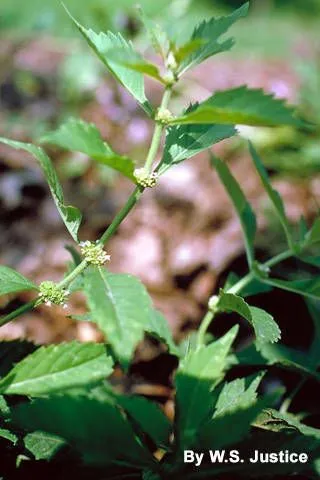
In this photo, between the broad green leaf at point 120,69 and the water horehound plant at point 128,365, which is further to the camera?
the broad green leaf at point 120,69

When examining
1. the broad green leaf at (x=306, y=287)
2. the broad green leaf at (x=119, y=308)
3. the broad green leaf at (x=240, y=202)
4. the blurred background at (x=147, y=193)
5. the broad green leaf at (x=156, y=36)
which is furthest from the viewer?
the blurred background at (x=147, y=193)

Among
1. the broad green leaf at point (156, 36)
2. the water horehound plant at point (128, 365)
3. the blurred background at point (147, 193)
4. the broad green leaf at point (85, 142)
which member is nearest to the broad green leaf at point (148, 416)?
the water horehound plant at point (128, 365)

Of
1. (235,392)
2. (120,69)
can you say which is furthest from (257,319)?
(120,69)

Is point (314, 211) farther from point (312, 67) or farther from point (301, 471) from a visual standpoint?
point (301, 471)

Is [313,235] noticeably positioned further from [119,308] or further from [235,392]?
[119,308]

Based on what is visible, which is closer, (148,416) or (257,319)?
(148,416)

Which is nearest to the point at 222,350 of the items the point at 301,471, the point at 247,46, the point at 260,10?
the point at 301,471

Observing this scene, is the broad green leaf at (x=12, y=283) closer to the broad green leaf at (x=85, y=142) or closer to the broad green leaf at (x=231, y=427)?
the broad green leaf at (x=85, y=142)
